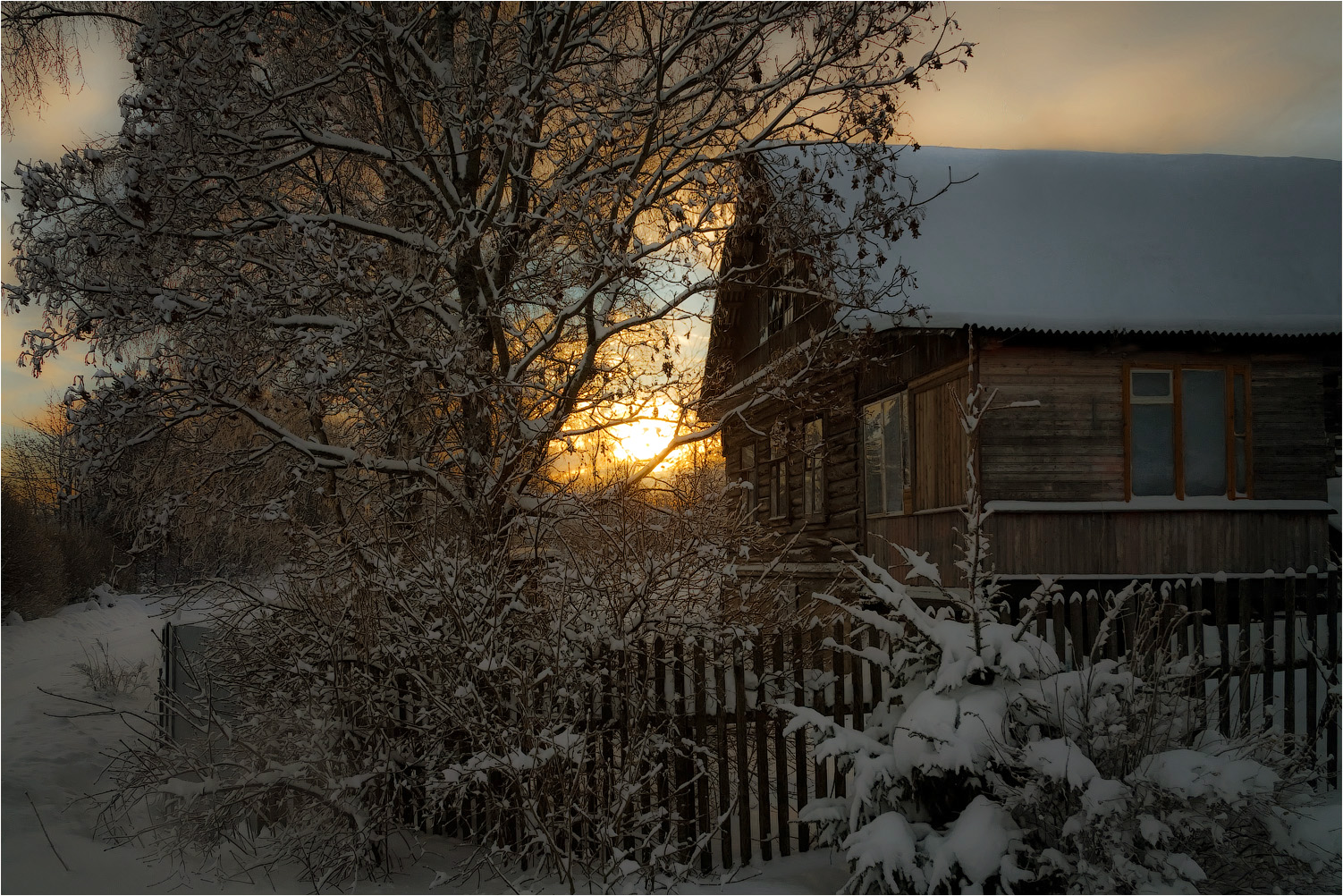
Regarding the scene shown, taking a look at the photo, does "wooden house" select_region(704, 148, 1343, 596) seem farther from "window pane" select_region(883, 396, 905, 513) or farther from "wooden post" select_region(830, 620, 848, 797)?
"wooden post" select_region(830, 620, 848, 797)

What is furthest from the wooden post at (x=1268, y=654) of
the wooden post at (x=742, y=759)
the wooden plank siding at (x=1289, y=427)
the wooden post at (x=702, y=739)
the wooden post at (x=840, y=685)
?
the wooden plank siding at (x=1289, y=427)

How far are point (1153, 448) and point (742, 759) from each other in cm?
922

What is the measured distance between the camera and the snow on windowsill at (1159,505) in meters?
11.8

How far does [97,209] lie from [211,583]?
348cm

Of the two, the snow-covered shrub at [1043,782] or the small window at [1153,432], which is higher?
the small window at [1153,432]

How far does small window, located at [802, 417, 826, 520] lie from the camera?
1761 centimetres

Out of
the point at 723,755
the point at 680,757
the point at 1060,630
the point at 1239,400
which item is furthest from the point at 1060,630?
the point at 1239,400

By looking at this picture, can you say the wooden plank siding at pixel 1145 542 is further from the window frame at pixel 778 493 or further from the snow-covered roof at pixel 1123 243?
the window frame at pixel 778 493

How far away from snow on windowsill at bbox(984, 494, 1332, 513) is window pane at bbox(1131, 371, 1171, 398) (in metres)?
1.39

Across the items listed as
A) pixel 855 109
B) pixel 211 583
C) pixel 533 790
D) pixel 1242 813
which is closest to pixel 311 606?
pixel 211 583

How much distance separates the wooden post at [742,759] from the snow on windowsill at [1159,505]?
6.67m

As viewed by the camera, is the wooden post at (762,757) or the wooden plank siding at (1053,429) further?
the wooden plank siding at (1053,429)

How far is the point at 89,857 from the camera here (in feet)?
20.2

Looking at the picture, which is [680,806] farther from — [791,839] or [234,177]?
[234,177]
